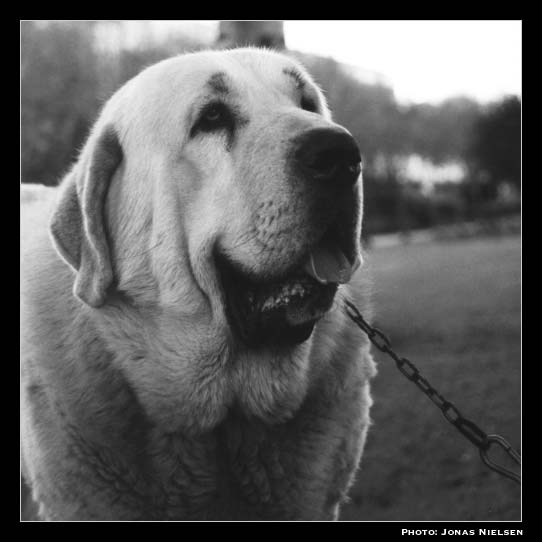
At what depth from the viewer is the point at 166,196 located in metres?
2.79

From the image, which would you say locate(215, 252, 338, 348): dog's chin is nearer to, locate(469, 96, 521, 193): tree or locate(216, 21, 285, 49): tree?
locate(216, 21, 285, 49): tree

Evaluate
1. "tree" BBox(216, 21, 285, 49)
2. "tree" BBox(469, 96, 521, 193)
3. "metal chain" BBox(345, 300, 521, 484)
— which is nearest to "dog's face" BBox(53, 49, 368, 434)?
"metal chain" BBox(345, 300, 521, 484)

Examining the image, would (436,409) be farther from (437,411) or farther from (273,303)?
(273,303)

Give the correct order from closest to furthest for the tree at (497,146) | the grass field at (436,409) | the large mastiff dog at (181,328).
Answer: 1. the large mastiff dog at (181,328)
2. the grass field at (436,409)
3. the tree at (497,146)

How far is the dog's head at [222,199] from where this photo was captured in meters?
2.52

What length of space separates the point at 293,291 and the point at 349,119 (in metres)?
13.5

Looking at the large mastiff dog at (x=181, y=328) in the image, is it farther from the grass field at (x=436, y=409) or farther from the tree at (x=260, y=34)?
the tree at (x=260, y=34)

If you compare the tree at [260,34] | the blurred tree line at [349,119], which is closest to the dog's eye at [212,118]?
the blurred tree line at [349,119]

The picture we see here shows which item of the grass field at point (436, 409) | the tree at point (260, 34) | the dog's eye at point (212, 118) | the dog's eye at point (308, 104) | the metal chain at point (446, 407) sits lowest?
the grass field at point (436, 409)

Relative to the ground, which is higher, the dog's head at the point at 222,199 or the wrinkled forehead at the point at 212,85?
the wrinkled forehead at the point at 212,85

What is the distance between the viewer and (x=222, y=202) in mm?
2658

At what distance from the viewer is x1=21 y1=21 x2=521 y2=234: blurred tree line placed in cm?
930

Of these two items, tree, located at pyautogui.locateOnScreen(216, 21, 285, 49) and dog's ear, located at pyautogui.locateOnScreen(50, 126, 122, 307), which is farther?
tree, located at pyautogui.locateOnScreen(216, 21, 285, 49)
